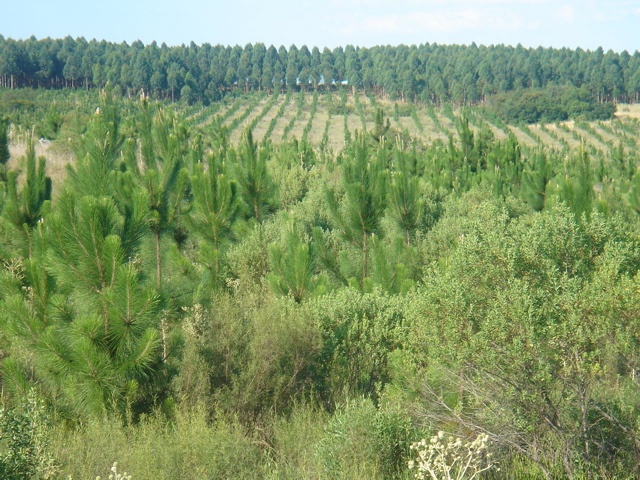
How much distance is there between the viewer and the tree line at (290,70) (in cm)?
7606

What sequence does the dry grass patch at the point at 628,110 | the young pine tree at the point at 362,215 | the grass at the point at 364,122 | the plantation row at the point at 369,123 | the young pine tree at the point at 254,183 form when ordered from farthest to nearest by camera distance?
the dry grass patch at the point at 628,110
the plantation row at the point at 369,123
the grass at the point at 364,122
the young pine tree at the point at 254,183
the young pine tree at the point at 362,215

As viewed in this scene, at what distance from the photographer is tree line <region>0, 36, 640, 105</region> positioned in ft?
250

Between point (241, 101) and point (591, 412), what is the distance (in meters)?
80.1

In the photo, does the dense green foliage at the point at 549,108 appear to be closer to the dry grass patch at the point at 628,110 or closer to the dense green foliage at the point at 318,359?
the dry grass patch at the point at 628,110

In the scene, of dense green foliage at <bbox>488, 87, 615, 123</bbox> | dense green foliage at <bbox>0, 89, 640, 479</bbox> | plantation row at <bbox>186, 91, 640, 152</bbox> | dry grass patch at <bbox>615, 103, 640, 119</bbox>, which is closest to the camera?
dense green foliage at <bbox>0, 89, 640, 479</bbox>

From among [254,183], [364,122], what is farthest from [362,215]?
[364,122]

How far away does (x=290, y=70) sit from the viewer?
3841 inches

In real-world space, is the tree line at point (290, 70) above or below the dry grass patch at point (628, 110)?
above

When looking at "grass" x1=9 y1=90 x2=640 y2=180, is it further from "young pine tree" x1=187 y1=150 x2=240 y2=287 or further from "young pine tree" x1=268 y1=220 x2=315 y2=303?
"young pine tree" x1=268 y1=220 x2=315 y2=303

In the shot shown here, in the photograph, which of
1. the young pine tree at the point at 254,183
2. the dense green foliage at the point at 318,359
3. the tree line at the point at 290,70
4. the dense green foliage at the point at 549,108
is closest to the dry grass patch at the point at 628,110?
the dense green foliage at the point at 549,108

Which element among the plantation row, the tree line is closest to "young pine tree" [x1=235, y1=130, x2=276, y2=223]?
the plantation row

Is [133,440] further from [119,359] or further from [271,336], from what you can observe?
[271,336]

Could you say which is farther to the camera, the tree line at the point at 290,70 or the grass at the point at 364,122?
the tree line at the point at 290,70

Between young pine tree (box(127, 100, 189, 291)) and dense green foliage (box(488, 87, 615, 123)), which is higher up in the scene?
dense green foliage (box(488, 87, 615, 123))
